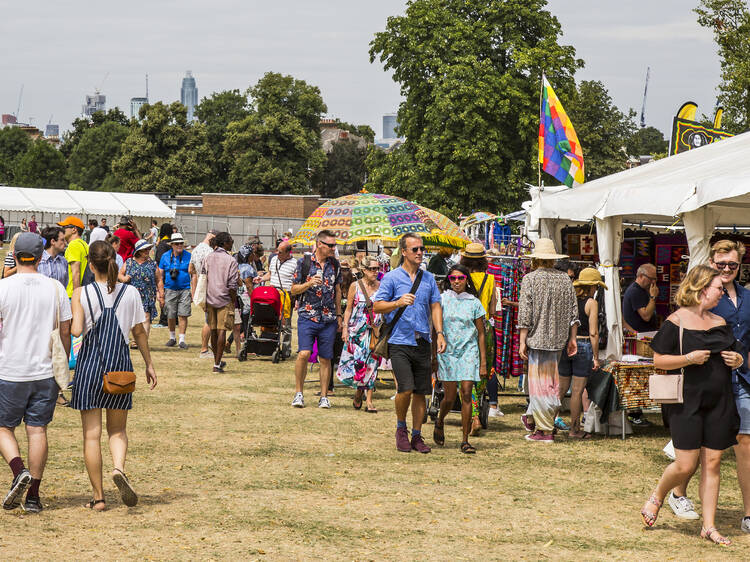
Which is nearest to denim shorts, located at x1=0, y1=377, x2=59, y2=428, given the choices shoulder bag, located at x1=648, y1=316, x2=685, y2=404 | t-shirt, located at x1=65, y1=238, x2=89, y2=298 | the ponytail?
the ponytail

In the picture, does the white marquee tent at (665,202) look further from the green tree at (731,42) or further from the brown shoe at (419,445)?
the green tree at (731,42)

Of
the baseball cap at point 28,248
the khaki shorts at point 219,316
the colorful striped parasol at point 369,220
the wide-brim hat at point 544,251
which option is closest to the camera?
the baseball cap at point 28,248

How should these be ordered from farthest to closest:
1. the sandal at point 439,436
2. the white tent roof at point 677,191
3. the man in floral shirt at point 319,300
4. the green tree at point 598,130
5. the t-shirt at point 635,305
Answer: the green tree at point 598,130
the t-shirt at point 635,305
the man in floral shirt at point 319,300
the sandal at point 439,436
the white tent roof at point 677,191

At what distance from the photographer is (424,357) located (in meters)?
9.39

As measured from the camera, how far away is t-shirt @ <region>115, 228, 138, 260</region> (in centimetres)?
1744

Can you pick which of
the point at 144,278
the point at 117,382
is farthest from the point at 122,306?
the point at 144,278

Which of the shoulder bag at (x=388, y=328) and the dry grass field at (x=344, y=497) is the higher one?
the shoulder bag at (x=388, y=328)

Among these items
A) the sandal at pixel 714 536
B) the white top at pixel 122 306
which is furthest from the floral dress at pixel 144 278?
the sandal at pixel 714 536

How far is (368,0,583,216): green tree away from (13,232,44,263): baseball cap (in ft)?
109

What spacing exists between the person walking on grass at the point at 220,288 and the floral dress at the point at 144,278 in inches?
75.5

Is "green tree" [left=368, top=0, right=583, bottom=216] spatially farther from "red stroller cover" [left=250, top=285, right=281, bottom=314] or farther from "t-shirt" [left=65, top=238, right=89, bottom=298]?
"t-shirt" [left=65, top=238, right=89, bottom=298]

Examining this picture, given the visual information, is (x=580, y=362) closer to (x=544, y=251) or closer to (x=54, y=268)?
(x=544, y=251)

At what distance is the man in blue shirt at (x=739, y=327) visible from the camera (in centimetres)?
661

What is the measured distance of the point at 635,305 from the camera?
11734mm
